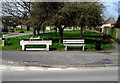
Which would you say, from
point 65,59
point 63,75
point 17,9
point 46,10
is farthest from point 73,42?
Answer: point 17,9

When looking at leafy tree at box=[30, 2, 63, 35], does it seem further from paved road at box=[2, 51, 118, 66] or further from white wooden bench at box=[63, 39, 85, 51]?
paved road at box=[2, 51, 118, 66]

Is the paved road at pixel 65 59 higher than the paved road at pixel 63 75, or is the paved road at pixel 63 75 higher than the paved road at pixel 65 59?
the paved road at pixel 65 59

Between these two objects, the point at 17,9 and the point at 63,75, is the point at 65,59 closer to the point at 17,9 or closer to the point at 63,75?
the point at 63,75

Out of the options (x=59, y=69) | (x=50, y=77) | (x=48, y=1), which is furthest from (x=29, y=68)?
(x=48, y=1)

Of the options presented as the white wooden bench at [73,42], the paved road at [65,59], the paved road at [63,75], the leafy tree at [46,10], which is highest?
the leafy tree at [46,10]

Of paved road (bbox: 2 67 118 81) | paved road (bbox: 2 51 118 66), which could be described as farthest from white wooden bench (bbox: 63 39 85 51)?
paved road (bbox: 2 67 118 81)

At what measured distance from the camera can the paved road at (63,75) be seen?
7580 millimetres

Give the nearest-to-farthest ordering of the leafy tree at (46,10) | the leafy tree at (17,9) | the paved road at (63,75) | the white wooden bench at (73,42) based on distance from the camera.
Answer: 1. the paved road at (63,75)
2. the white wooden bench at (73,42)
3. the leafy tree at (46,10)
4. the leafy tree at (17,9)

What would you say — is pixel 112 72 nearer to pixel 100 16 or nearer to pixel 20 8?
pixel 100 16

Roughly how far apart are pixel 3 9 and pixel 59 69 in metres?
27.9

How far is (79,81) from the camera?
23.9 feet

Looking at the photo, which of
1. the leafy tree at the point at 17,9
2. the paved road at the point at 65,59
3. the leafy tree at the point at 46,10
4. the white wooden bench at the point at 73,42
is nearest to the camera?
the paved road at the point at 65,59

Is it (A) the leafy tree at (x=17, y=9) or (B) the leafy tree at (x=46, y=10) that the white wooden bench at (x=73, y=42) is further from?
(A) the leafy tree at (x=17, y=9)

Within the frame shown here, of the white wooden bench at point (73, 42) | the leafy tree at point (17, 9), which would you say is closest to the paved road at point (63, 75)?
the white wooden bench at point (73, 42)
